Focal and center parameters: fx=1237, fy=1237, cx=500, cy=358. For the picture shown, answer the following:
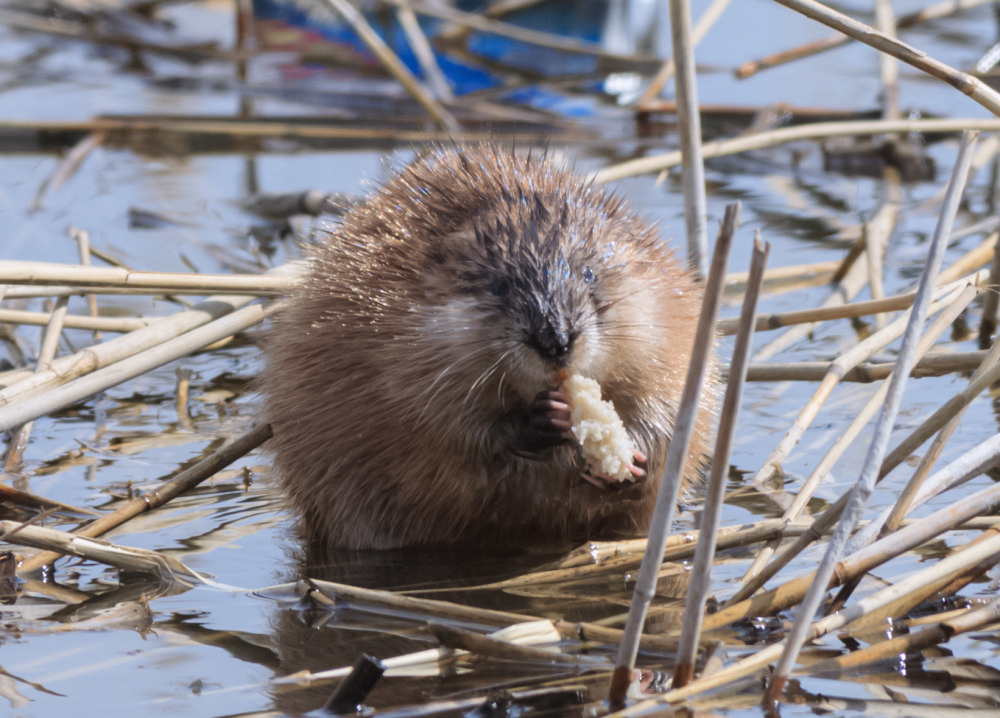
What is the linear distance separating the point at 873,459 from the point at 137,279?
235 centimetres

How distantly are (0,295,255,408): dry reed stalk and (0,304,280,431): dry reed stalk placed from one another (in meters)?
0.07

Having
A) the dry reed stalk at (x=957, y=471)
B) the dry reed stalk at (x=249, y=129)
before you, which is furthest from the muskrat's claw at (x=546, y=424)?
the dry reed stalk at (x=249, y=129)

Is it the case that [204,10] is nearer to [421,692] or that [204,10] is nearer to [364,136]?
[364,136]

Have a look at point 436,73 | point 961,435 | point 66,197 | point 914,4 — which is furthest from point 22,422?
point 914,4

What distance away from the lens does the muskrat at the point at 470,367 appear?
121 inches

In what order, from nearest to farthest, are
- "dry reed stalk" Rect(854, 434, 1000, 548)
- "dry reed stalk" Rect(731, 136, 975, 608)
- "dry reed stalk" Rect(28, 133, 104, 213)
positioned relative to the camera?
"dry reed stalk" Rect(731, 136, 975, 608) < "dry reed stalk" Rect(854, 434, 1000, 548) < "dry reed stalk" Rect(28, 133, 104, 213)

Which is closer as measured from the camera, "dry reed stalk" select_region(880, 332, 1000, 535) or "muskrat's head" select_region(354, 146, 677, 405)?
"dry reed stalk" select_region(880, 332, 1000, 535)

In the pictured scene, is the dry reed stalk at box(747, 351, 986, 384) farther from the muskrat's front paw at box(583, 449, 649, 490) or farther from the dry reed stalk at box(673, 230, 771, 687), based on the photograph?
the dry reed stalk at box(673, 230, 771, 687)

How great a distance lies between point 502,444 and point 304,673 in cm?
101

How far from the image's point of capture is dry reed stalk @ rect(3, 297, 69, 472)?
12.2ft

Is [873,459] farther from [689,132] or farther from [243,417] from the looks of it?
[243,417]

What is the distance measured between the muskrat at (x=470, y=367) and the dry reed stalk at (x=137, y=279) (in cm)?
56

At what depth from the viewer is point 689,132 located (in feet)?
13.0

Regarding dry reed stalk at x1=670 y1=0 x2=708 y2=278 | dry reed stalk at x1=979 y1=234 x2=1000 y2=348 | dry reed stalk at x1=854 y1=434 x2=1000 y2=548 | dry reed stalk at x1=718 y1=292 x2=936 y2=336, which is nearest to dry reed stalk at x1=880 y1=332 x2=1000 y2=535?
dry reed stalk at x1=854 y1=434 x2=1000 y2=548
